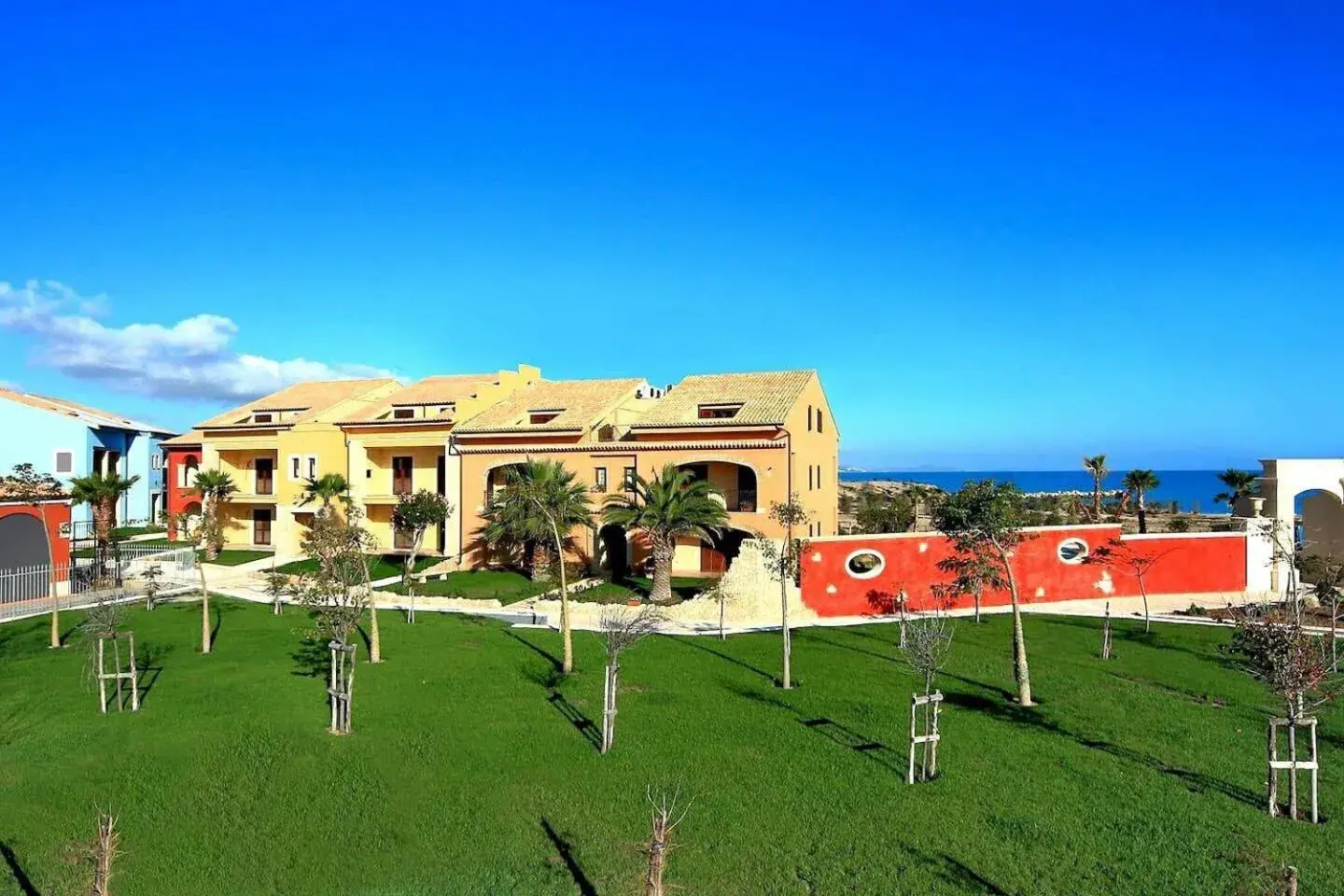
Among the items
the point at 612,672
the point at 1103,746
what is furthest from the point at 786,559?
the point at 1103,746

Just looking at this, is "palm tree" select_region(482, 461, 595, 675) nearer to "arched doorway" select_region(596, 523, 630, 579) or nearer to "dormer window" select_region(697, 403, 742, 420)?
"arched doorway" select_region(596, 523, 630, 579)

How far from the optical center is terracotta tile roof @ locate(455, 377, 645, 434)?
3659 centimetres

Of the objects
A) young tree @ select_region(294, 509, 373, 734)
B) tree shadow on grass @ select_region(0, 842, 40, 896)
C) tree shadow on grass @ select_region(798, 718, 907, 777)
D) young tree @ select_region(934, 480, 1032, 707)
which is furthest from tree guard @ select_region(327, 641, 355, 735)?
young tree @ select_region(934, 480, 1032, 707)

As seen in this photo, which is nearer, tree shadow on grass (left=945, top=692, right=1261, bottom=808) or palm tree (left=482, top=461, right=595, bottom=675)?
tree shadow on grass (left=945, top=692, right=1261, bottom=808)

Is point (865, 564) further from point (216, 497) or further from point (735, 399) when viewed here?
point (216, 497)

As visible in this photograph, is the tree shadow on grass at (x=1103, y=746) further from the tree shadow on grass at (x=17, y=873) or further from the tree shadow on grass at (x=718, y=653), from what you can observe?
the tree shadow on grass at (x=17, y=873)

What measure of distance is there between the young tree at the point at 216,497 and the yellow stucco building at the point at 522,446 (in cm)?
75

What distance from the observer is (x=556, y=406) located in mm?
38438

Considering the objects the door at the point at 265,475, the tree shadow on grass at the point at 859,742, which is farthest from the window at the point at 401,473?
the tree shadow on grass at the point at 859,742

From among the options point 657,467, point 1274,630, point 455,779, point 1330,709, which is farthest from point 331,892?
point 657,467

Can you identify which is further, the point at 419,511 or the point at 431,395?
the point at 431,395

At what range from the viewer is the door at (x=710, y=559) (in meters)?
35.3

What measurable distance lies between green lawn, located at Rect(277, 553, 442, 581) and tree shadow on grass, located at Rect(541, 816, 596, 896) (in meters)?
25.1

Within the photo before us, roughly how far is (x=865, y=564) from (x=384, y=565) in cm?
2180
